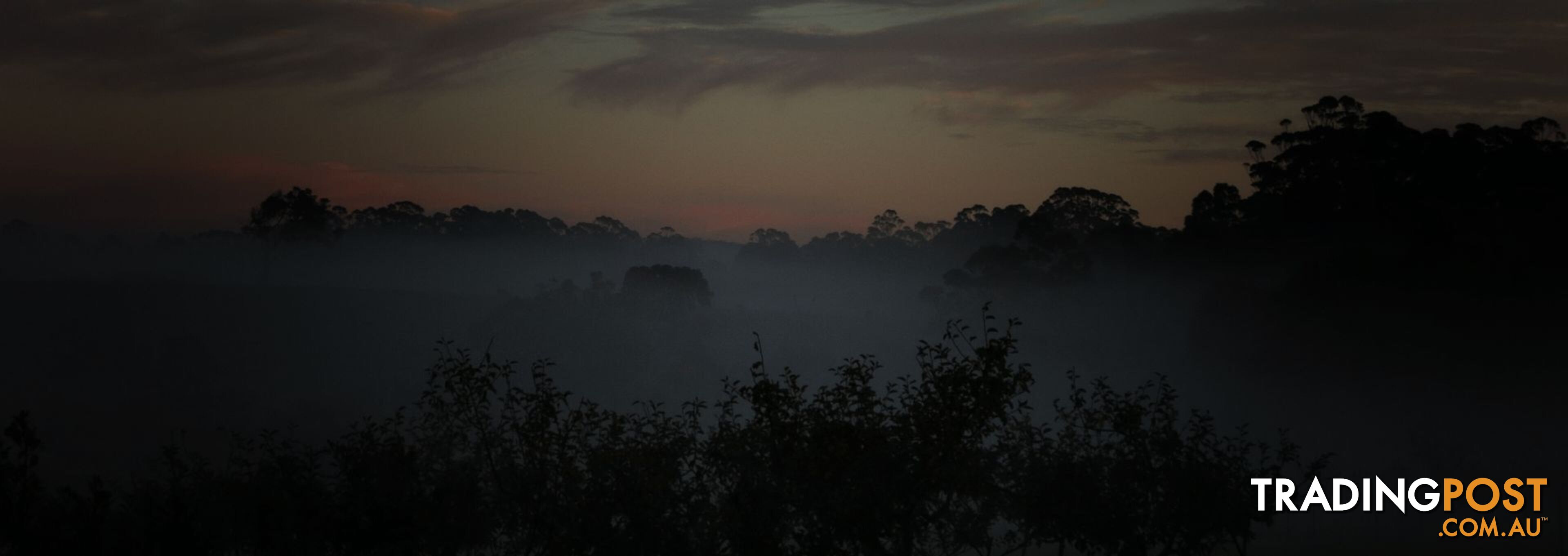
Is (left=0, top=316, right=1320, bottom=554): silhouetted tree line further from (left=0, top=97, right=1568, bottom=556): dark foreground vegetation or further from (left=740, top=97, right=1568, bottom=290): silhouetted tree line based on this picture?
(left=740, top=97, right=1568, bottom=290): silhouetted tree line

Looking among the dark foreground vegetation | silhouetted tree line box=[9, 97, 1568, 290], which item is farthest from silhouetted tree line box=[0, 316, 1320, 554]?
silhouetted tree line box=[9, 97, 1568, 290]

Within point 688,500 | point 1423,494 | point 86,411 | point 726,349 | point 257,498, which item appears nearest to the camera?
point 688,500

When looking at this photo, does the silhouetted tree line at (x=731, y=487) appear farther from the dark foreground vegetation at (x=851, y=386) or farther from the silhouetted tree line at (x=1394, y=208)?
the silhouetted tree line at (x=1394, y=208)

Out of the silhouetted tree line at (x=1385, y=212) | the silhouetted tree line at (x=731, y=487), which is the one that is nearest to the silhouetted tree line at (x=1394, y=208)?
the silhouetted tree line at (x=1385, y=212)

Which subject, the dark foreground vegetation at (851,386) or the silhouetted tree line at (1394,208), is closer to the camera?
the dark foreground vegetation at (851,386)

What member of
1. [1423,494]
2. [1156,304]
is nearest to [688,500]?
[1423,494]

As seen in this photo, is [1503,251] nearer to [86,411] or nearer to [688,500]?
[688,500]

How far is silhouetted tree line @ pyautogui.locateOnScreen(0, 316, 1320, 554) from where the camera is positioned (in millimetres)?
29625

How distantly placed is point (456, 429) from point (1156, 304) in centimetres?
13110

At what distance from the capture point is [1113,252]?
164750 millimetres

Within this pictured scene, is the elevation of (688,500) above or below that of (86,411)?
above

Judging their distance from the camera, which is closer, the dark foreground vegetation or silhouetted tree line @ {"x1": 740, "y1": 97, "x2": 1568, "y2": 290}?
the dark foreground vegetation

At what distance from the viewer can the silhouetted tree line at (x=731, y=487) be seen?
97.2 ft

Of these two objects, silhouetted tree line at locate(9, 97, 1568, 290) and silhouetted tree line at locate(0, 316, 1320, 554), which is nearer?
silhouetted tree line at locate(0, 316, 1320, 554)
